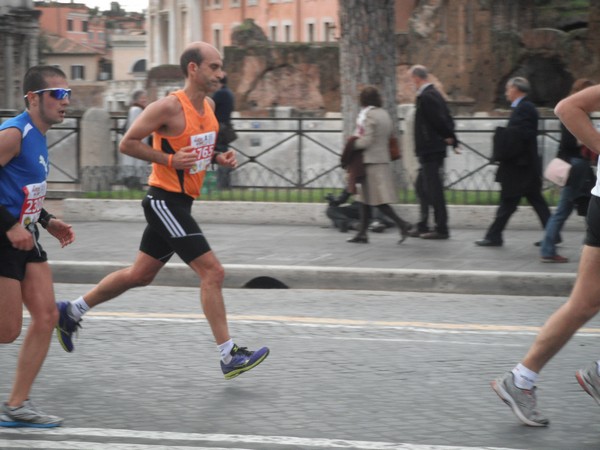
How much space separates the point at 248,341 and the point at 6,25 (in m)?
14.1

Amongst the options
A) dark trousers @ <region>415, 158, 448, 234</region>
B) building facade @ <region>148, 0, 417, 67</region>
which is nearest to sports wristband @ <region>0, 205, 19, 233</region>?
dark trousers @ <region>415, 158, 448, 234</region>

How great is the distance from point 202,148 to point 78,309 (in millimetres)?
1207

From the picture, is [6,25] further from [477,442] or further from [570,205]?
[477,442]

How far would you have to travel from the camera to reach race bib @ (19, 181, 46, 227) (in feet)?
18.0

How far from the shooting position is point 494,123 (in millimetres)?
16578

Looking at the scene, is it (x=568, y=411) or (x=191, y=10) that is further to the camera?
(x=191, y=10)

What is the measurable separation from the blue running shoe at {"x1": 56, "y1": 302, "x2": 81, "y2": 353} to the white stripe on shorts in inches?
32.4

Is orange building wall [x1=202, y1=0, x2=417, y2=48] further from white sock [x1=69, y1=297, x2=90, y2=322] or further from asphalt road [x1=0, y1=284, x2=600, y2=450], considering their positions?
white sock [x1=69, y1=297, x2=90, y2=322]

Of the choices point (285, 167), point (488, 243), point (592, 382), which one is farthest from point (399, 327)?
point (285, 167)

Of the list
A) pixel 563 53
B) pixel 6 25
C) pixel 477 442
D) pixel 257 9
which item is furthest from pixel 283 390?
pixel 257 9

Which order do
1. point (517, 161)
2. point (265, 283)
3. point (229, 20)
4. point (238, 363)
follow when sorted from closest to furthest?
point (238, 363)
point (265, 283)
point (517, 161)
point (229, 20)

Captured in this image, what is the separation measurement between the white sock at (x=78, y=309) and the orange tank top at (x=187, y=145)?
0.85 m

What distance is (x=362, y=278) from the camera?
10.3 metres

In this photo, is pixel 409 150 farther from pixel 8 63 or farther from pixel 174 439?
pixel 174 439
